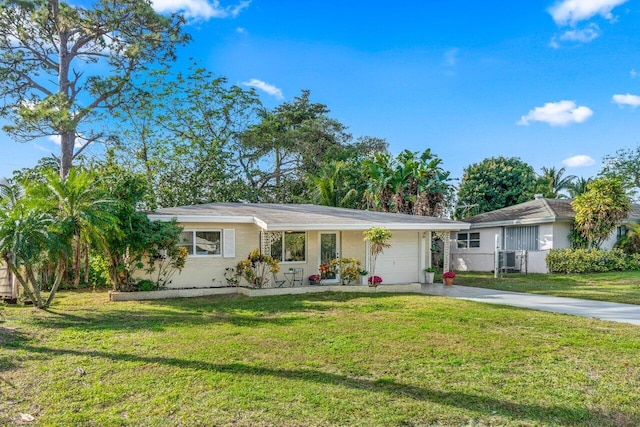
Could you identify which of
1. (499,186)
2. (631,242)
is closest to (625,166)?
(499,186)

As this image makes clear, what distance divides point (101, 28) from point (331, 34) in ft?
39.3

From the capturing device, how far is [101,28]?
21766 millimetres

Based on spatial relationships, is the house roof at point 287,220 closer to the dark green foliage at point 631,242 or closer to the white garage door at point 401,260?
the white garage door at point 401,260

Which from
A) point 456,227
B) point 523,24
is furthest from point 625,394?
point 523,24

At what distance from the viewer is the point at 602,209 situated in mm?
19859

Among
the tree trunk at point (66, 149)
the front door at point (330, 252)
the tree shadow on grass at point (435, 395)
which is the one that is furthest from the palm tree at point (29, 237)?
the tree trunk at point (66, 149)

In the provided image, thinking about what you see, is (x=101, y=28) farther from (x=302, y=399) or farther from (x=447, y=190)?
(x=302, y=399)

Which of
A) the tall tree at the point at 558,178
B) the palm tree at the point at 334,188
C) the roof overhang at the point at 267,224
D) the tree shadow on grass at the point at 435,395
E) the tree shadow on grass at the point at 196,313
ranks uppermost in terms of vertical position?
the tall tree at the point at 558,178

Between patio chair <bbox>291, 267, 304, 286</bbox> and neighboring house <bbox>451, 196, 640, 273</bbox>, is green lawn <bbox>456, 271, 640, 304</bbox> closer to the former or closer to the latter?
neighboring house <bbox>451, 196, 640, 273</bbox>

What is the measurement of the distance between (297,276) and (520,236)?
1393 cm

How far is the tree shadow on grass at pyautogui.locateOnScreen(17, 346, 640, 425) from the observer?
4527 mm

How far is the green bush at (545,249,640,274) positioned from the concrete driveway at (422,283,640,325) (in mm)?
7634

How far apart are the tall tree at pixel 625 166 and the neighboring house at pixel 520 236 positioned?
16.2 m

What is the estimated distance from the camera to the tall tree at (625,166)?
130ft
